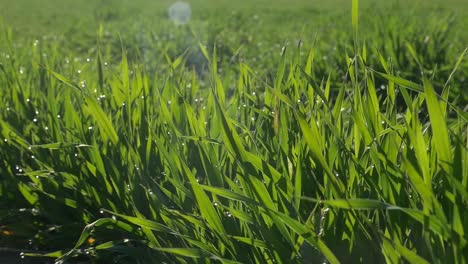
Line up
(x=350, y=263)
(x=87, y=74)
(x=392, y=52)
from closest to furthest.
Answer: (x=350, y=263) → (x=87, y=74) → (x=392, y=52)

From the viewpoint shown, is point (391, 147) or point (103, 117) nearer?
point (391, 147)

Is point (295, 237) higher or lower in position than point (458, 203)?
lower

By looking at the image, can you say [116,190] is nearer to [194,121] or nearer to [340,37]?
[194,121]

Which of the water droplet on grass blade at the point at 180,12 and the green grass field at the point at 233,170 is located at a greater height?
the green grass field at the point at 233,170

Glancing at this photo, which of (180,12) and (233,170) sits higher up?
(233,170)

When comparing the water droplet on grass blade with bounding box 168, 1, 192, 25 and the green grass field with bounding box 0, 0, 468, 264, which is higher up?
the green grass field with bounding box 0, 0, 468, 264

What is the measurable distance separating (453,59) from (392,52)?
446 millimetres

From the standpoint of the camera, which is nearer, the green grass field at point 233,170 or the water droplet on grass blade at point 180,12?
the green grass field at point 233,170

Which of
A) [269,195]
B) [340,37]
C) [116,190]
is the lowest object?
[340,37]

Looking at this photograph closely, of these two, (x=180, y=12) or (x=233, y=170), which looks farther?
(x=180, y=12)

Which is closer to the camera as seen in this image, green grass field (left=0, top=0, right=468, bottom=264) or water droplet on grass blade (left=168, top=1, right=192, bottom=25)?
green grass field (left=0, top=0, right=468, bottom=264)

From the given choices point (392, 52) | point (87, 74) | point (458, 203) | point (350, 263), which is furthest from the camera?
point (392, 52)

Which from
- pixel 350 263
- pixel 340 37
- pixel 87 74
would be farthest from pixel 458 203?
pixel 340 37

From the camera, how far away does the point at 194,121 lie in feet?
8.00
